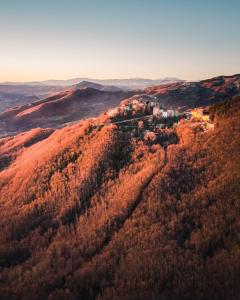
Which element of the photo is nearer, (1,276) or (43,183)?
(1,276)

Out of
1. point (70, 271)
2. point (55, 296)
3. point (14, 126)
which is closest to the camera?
point (55, 296)

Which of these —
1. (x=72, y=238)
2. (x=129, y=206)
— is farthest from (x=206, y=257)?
(x=72, y=238)

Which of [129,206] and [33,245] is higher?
[129,206]

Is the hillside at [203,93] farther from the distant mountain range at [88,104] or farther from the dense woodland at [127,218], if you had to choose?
the dense woodland at [127,218]

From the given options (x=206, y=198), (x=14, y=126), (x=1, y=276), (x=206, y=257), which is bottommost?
(x=14, y=126)

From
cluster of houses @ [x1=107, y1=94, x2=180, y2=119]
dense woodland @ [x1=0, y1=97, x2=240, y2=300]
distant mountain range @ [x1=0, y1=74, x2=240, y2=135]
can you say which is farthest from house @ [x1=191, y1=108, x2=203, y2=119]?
distant mountain range @ [x1=0, y1=74, x2=240, y2=135]

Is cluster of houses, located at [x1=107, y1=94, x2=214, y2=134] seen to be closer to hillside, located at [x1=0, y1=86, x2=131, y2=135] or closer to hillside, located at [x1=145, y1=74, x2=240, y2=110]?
hillside, located at [x1=145, y1=74, x2=240, y2=110]

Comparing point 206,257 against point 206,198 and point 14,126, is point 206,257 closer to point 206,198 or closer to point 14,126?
point 206,198

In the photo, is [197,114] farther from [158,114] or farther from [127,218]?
[127,218]
